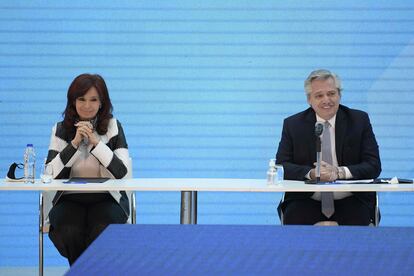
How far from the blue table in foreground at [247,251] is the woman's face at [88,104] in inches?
89.2

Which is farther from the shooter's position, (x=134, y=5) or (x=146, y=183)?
(x=134, y=5)

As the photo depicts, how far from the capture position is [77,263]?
2.08 metres

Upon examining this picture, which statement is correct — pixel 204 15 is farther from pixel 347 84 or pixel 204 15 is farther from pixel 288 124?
pixel 288 124

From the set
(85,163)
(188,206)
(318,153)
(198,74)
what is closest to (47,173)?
(85,163)

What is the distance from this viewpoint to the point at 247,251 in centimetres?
231

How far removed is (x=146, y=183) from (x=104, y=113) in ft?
1.71

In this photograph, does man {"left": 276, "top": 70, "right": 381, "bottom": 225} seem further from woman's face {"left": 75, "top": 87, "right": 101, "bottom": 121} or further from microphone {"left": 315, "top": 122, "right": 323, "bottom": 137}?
woman's face {"left": 75, "top": 87, "right": 101, "bottom": 121}

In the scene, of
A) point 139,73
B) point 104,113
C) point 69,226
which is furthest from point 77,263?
point 139,73

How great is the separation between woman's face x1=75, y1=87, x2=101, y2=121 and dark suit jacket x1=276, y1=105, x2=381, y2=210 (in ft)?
3.67

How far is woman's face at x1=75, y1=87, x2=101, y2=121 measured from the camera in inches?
195

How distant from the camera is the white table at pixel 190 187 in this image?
4.54 m

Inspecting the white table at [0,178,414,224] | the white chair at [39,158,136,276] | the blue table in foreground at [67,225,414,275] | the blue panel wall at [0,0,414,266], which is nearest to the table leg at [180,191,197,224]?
the white table at [0,178,414,224]

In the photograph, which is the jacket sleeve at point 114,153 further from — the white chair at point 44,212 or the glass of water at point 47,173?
the glass of water at point 47,173

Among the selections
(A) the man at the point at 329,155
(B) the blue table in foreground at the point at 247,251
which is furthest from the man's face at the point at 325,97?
(B) the blue table in foreground at the point at 247,251
